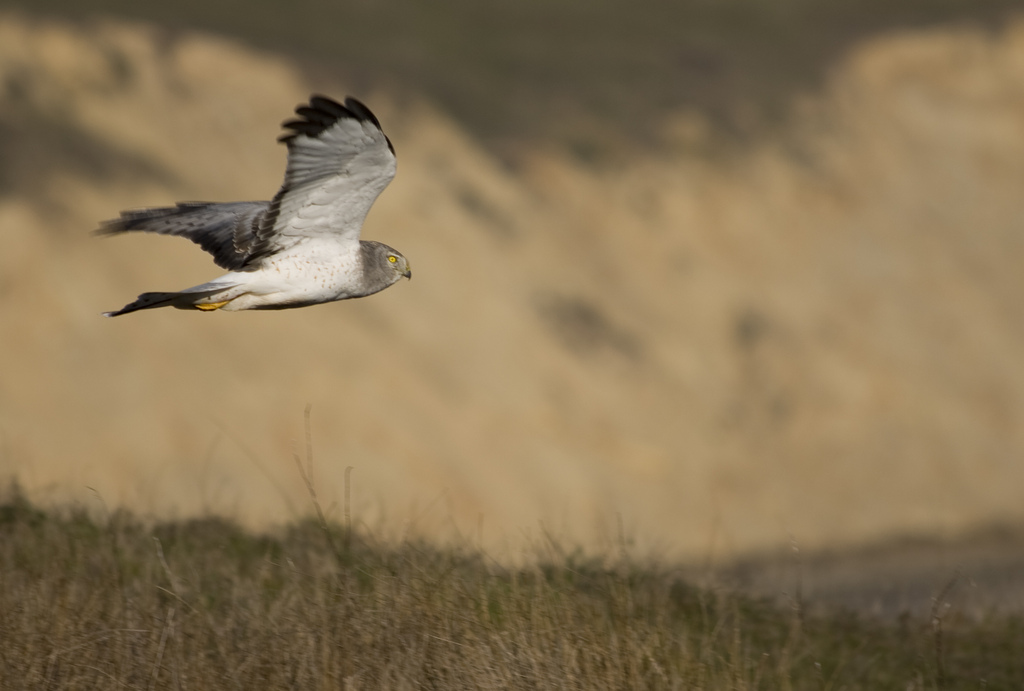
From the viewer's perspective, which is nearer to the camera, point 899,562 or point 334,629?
point 334,629

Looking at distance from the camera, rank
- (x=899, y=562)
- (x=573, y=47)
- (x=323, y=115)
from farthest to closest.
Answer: (x=573, y=47) < (x=899, y=562) < (x=323, y=115)

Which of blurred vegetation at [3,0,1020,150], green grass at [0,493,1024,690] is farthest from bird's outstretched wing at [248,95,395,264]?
blurred vegetation at [3,0,1020,150]

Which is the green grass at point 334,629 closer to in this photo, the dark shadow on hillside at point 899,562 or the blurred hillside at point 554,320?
A: the dark shadow on hillside at point 899,562

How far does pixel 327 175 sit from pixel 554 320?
20.0 meters

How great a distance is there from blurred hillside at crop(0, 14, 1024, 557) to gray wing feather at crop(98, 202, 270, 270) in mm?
10534

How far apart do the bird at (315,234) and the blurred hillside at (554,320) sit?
11.5 meters

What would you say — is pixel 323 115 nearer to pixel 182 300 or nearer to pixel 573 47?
pixel 182 300

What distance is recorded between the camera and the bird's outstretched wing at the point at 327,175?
621 centimetres

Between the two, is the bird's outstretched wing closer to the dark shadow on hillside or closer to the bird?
the bird

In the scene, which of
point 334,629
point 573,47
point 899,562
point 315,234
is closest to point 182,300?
point 315,234

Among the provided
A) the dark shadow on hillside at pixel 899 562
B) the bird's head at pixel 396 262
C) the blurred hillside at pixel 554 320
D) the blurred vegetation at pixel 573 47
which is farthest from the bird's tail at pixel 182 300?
the blurred vegetation at pixel 573 47

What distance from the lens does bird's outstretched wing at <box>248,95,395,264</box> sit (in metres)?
6.21

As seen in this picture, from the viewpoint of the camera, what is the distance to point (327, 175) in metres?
6.55

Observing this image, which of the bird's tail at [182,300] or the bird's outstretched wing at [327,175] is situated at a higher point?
the bird's outstretched wing at [327,175]
